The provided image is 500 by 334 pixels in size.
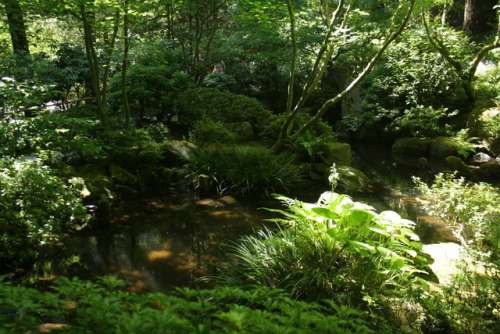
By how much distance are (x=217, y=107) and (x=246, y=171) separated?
3.21 meters

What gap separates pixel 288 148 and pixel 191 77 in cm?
525

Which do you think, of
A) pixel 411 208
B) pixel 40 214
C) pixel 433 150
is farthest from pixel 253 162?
pixel 433 150

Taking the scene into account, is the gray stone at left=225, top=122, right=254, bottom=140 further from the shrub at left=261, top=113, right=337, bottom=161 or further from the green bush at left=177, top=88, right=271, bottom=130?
the shrub at left=261, top=113, right=337, bottom=161

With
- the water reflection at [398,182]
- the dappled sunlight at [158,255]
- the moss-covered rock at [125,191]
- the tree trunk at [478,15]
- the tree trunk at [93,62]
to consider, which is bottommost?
the water reflection at [398,182]

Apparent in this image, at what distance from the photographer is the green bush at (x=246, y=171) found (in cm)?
717

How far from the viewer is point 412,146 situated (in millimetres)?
11523

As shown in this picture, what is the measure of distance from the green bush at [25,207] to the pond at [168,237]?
304 millimetres

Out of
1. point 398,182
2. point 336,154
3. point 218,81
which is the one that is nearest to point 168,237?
point 336,154

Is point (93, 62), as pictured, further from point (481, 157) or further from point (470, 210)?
point (481, 157)

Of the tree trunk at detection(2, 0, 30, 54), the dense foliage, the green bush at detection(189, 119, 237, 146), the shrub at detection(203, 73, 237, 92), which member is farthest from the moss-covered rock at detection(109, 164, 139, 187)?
the shrub at detection(203, 73, 237, 92)

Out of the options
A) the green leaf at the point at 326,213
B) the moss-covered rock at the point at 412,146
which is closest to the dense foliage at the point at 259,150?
the green leaf at the point at 326,213

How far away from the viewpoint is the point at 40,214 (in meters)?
4.04

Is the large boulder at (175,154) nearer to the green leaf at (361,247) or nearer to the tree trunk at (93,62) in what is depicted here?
the tree trunk at (93,62)

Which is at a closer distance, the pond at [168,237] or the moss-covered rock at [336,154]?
the pond at [168,237]
